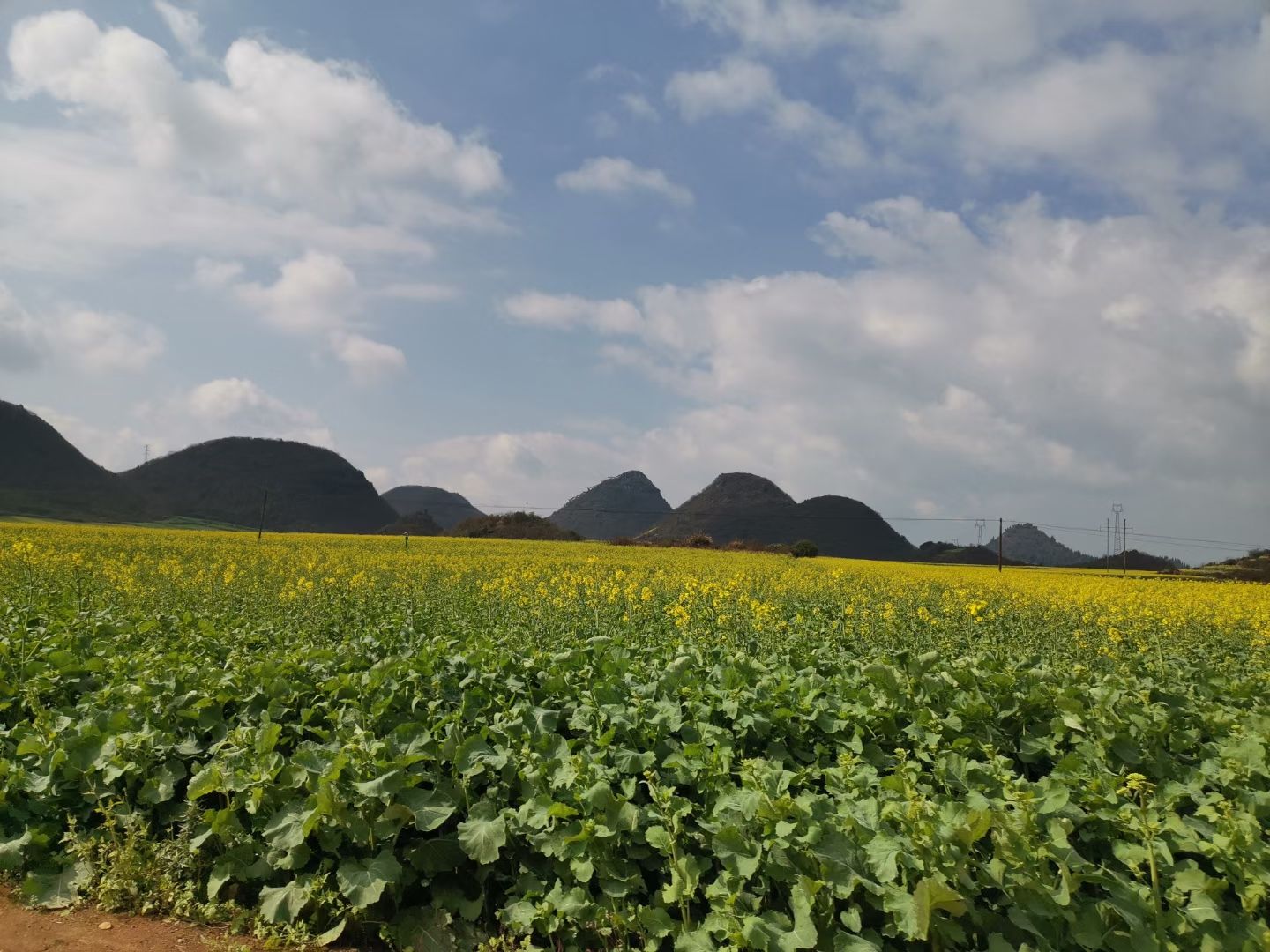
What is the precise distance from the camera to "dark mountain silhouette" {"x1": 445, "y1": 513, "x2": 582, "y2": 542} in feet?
212

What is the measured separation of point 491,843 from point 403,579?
11875 mm

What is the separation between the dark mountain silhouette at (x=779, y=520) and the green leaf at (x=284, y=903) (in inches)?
4697

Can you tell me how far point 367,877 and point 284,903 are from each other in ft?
1.70

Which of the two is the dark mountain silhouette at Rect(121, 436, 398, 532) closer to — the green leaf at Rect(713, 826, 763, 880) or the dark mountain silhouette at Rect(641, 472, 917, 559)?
the dark mountain silhouette at Rect(641, 472, 917, 559)

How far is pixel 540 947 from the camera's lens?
383cm

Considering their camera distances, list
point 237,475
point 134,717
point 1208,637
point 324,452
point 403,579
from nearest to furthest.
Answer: point 134,717 → point 1208,637 → point 403,579 → point 237,475 → point 324,452

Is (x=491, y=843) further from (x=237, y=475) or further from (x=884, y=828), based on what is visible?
(x=237, y=475)

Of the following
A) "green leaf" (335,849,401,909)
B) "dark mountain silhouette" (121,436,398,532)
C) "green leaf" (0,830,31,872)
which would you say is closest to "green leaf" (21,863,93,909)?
"green leaf" (0,830,31,872)

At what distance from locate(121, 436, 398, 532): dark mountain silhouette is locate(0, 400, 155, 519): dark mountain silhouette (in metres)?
7.24

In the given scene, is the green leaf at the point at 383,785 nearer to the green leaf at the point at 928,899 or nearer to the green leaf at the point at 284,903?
the green leaf at the point at 284,903

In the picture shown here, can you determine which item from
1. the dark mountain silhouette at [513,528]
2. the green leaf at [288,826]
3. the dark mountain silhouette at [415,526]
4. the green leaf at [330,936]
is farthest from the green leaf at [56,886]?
the dark mountain silhouette at [415,526]

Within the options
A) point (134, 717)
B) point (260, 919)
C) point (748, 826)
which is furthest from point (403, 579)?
point (748, 826)

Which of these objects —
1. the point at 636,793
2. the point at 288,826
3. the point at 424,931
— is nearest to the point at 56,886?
the point at 288,826

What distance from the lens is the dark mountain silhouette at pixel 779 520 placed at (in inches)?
5123
